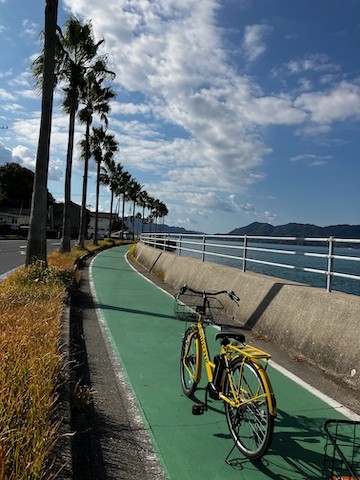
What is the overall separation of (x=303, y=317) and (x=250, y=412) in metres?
3.43

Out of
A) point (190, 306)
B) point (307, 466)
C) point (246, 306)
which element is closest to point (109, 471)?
point (307, 466)

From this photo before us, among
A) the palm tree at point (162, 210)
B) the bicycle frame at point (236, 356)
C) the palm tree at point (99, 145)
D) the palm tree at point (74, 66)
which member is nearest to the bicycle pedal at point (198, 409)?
the bicycle frame at point (236, 356)

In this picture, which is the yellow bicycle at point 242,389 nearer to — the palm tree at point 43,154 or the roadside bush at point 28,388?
the roadside bush at point 28,388

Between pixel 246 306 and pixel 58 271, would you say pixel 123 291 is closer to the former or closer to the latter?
pixel 58 271

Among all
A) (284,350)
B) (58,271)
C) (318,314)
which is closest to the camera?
(318,314)

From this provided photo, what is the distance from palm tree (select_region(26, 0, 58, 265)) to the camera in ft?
41.9

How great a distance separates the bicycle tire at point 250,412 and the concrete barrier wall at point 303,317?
82.5 inches

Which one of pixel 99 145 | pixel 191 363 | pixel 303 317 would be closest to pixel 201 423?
pixel 191 363

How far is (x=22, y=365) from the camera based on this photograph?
14.1 feet

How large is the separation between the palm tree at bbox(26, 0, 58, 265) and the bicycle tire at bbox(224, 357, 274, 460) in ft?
32.3

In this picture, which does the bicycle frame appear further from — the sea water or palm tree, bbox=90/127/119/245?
palm tree, bbox=90/127/119/245

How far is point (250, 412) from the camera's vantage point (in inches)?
148

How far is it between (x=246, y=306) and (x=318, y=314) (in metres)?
2.59

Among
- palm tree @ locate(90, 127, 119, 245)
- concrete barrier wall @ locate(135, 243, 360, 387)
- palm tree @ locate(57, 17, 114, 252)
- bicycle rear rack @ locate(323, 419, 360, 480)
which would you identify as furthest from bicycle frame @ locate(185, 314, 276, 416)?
palm tree @ locate(90, 127, 119, 245)
